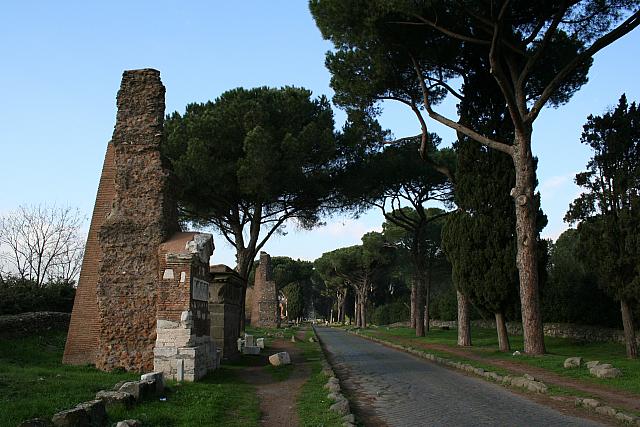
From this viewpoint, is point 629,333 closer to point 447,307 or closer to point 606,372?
point 606,372

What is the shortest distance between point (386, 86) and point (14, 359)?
14.5 m

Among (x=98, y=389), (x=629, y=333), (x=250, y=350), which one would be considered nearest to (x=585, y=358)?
(x=629, y=333)

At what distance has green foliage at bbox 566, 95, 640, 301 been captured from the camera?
650 inches

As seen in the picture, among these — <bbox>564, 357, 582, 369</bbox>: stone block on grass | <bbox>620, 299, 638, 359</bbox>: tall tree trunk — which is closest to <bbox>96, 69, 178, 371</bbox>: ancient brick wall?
<bbox>564, 357, 582, 369</bbox>: stone block on grass

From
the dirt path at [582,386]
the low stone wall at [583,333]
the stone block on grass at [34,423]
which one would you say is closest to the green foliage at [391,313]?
the low stone wall at [583,333]

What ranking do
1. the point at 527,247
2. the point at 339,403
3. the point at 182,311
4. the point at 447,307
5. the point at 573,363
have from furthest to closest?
Answer: the point at 447,307
the point at 527,247
the point at 573,363
the point at 182,311
the point at 339,403

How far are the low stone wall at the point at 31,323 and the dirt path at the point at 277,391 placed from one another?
566 cm

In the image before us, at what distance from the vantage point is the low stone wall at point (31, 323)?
13453mm

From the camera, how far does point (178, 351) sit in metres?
11.0

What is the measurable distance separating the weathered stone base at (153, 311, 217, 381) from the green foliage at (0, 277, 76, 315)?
8.11 m

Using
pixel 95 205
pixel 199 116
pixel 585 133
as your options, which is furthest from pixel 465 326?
pixel 95 205

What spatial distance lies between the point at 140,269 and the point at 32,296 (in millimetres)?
7506

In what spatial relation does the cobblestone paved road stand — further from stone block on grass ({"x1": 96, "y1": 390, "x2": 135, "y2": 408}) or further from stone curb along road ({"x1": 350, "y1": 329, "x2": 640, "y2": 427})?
stone block on grass ({"x1": 96, "y1": 390, "x2": 135, "y2": 408})

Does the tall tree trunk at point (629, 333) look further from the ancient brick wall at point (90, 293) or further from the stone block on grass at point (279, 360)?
the ancient brick wall at point (90, 293)
